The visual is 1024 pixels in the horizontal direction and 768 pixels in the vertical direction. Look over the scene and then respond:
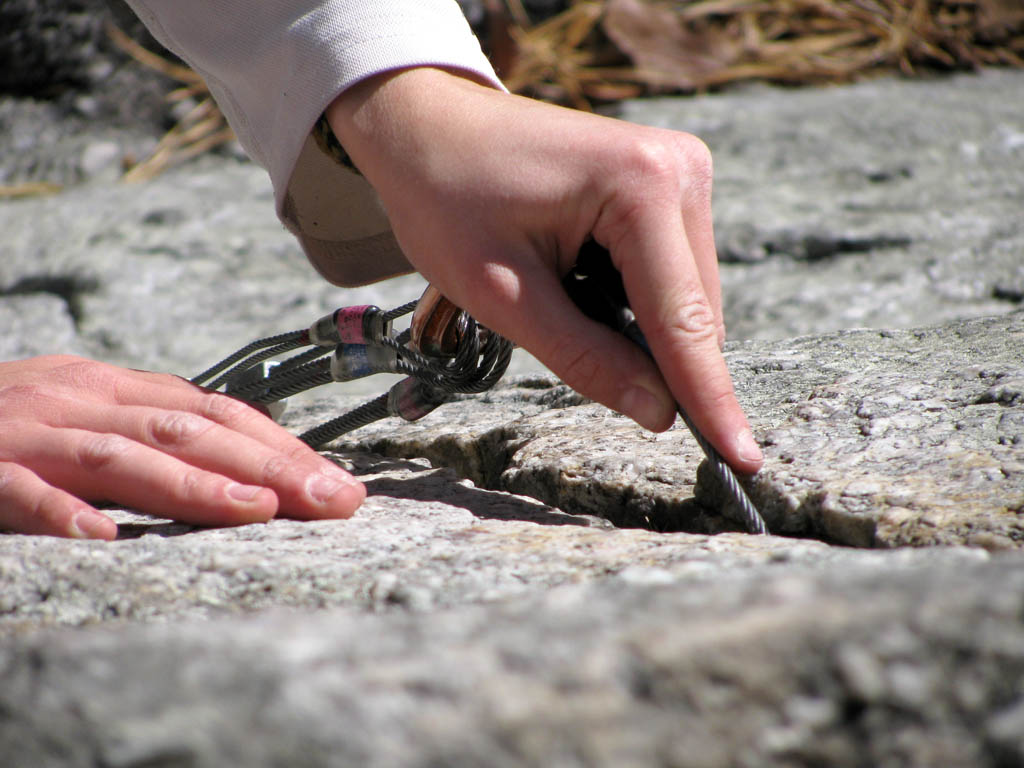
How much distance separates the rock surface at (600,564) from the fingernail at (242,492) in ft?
0.10

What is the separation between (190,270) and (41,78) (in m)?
1.29

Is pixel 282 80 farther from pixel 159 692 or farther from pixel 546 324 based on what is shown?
pixel 159 692

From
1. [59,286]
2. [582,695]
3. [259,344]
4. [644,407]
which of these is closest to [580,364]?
[644,407]

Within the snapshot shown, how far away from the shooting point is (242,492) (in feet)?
2.93

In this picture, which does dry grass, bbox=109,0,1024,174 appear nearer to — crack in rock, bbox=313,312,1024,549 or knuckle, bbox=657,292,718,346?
crack in rock, bbox=313,312,1024,549

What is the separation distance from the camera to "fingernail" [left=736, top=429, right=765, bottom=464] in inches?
34.5

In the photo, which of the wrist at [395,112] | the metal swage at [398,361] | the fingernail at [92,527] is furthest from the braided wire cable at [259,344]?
the fingernail at [92,527]

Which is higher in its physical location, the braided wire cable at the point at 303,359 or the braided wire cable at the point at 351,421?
the braided wire cable at the point at 303,359

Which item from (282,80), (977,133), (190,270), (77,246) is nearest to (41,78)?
(77,246)

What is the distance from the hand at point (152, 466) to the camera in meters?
0.88

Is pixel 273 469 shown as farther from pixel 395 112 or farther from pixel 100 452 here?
pixel 395 112

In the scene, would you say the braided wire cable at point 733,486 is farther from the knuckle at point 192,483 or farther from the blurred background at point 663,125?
the blurred background at point 663,125

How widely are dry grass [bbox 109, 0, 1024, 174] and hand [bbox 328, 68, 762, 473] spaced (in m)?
2.18

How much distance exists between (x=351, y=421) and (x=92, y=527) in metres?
0.43
